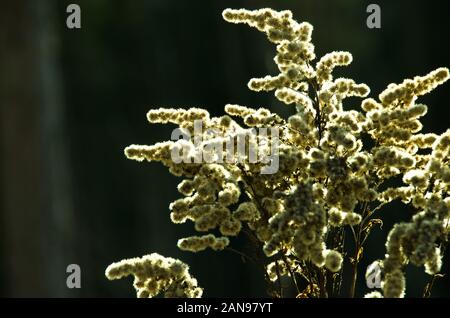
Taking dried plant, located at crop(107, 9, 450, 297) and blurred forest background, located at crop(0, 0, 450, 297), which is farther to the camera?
blurred forest background, located at crop(0, 0, 450, 297)

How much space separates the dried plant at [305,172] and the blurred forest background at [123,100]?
423 centimetres

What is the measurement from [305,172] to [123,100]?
1083cm

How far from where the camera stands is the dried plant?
1.97 m

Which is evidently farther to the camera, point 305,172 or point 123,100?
point 123,100

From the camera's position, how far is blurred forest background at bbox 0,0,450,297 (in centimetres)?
630

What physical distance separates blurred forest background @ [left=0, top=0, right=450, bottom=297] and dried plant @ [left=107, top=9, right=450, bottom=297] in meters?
4.23

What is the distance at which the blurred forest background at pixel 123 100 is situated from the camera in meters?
6.30

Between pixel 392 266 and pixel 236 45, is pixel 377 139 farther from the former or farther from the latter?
pixel 236 45

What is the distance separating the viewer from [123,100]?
41.9 ft

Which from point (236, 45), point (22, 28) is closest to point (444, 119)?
point (236, 45)

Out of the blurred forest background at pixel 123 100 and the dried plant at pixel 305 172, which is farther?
the blurred forest background at pixel 123 100

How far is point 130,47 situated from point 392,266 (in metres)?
11.2

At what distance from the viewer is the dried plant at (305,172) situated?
1.97 metres

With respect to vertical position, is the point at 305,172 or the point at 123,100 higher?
the point at 123,100
